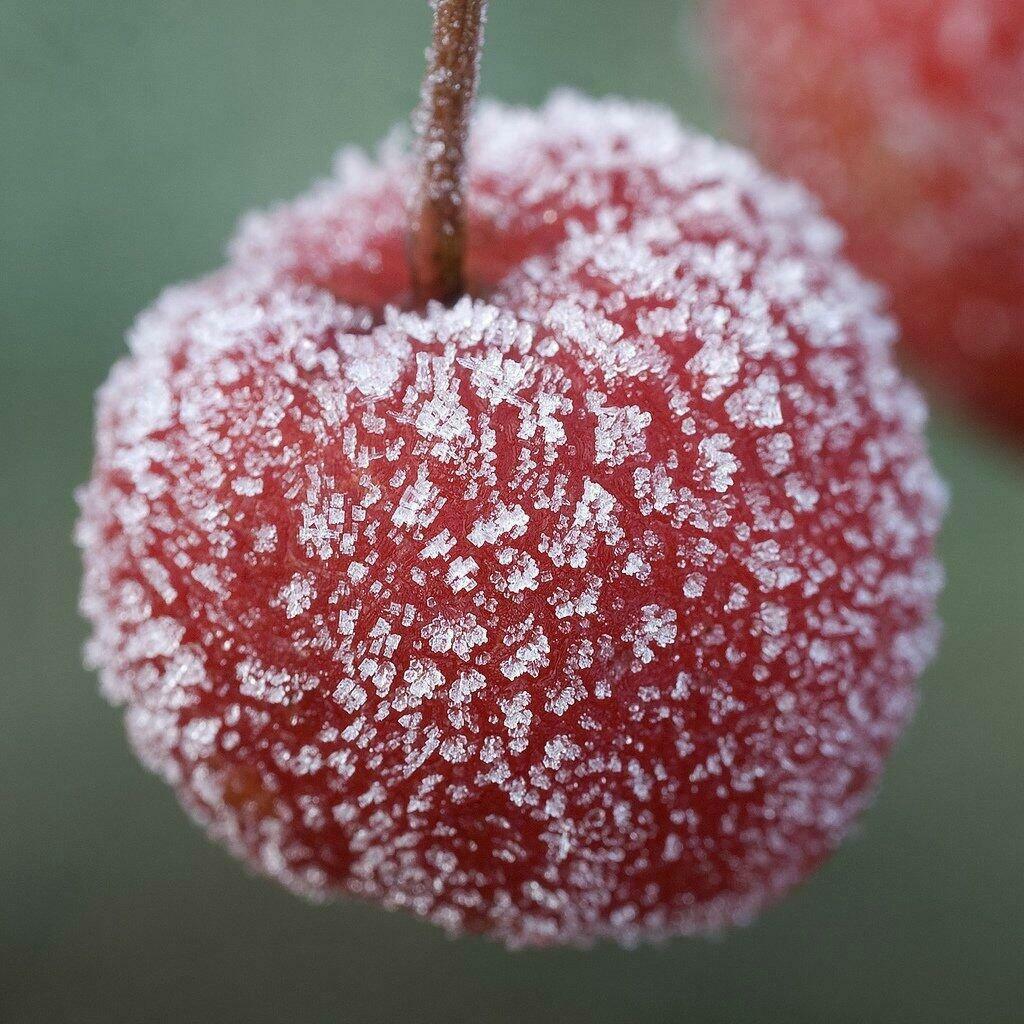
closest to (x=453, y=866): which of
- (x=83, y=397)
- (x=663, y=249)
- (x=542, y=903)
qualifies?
(x=542, y=903)

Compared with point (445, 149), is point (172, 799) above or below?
below

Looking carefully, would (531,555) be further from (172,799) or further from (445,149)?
(172,799)

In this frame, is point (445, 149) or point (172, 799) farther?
point (172, 799)

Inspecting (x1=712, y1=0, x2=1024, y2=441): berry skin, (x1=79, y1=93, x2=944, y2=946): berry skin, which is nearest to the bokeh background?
(x1=712, y1=0, x2=1024, y2=441): berry skin

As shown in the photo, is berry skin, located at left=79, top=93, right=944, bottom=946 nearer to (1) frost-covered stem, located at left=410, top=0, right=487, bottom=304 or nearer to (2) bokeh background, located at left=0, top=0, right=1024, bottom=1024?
(1) frost-covered stem, located at left=410, top=0, right=487, bottom=304

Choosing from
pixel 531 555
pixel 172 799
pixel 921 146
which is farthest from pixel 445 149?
pixel 172 799

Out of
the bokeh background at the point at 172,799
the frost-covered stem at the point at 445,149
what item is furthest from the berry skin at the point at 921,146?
the frost-covered stem at the point at 445,149
